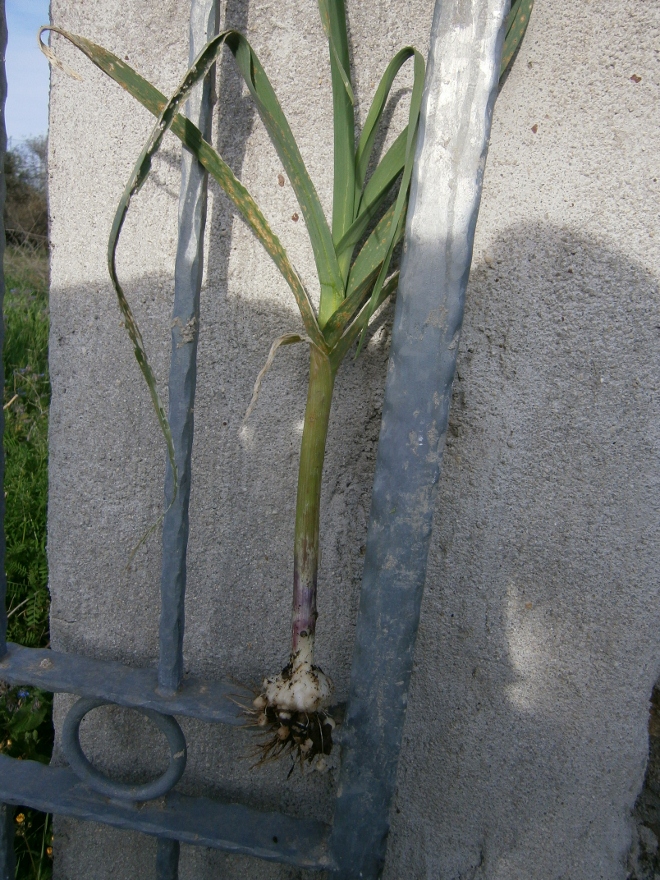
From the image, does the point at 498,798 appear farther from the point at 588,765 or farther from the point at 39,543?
the point at 39,543

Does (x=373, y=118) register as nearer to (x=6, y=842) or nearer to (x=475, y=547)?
(x=475, y=547)

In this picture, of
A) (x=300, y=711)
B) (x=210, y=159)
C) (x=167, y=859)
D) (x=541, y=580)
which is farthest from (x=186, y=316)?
(x=167, y=859)

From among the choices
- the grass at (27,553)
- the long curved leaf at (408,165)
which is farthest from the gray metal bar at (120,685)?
the long curved leaf at (408,165)

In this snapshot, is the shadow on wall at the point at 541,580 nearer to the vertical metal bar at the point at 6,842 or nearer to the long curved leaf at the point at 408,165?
the long curved leaf at the point at 408,165

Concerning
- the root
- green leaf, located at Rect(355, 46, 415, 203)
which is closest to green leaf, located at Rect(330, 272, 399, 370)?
green leaf, located at Rect(355, 46, 415, 203)

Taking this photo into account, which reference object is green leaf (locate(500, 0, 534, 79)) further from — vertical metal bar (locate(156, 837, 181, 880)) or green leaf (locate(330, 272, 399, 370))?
vertical metal bar (locate(156, 837, 181, 880))

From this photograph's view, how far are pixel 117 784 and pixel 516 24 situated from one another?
4.60 ft

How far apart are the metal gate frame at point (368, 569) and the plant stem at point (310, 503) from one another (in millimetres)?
94

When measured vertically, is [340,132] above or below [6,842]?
above

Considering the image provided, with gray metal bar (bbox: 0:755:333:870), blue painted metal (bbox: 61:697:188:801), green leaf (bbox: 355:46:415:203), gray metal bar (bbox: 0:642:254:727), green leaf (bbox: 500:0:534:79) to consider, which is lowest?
gray metal bar (bbox: 0:755:333:870)

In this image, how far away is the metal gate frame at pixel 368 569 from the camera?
76 cm

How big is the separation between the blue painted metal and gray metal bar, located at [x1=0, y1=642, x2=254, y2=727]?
2 cm

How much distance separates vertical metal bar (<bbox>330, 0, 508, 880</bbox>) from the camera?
747 mm

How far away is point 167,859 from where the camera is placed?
3.53ft
